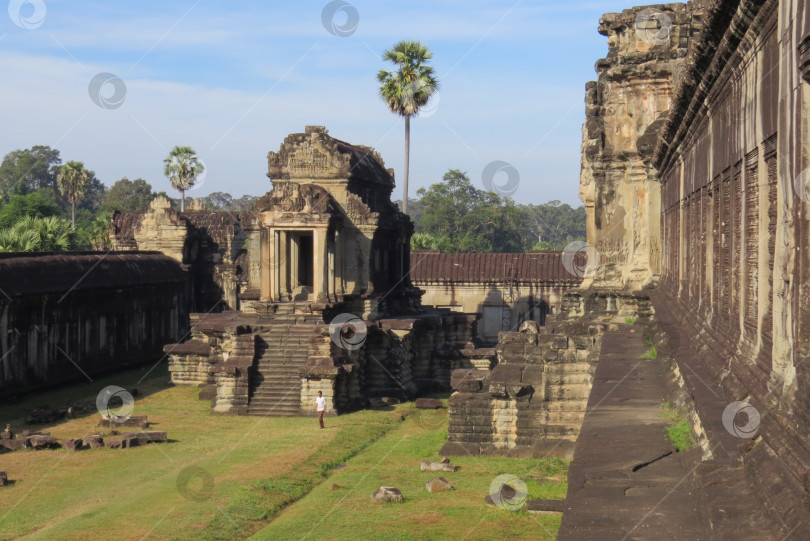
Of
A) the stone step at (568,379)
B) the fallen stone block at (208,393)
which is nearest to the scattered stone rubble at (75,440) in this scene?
the fallen stone block at (208,393)

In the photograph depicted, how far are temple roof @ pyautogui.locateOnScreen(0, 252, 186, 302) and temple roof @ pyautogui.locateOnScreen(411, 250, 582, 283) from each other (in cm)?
1096

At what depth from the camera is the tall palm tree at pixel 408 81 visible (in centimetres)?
4869

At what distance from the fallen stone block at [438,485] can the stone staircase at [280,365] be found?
10203 mm

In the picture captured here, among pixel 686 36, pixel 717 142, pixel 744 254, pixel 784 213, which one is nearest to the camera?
pixel 784 213

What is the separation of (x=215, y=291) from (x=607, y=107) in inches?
1188

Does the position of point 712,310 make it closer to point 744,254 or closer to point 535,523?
point 744,254

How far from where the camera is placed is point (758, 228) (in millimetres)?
6344

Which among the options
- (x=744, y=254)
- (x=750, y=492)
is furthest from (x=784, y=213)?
(x=744, y=254)

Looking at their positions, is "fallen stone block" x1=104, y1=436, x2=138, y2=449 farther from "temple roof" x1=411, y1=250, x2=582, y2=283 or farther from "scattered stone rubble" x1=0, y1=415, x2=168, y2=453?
"temple roof" x1=411, y1=250, x2=582, y2=283

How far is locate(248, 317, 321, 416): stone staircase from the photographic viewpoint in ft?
90.9

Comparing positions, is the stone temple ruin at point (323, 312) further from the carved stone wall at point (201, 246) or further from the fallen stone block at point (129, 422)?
the carved stone wall at point (201, 246)

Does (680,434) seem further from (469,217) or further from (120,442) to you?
(469,217)

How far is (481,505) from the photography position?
16.3 meters

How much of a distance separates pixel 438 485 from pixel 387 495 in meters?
1.17
